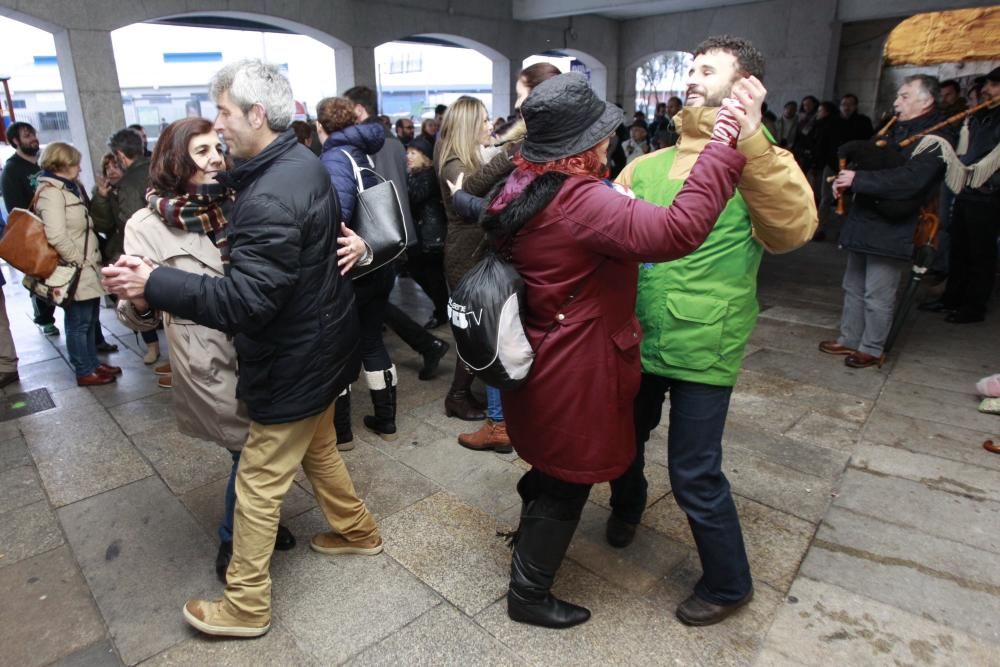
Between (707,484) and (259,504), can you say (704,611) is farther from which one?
(259,504)

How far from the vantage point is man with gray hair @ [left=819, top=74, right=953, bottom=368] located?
168 inches

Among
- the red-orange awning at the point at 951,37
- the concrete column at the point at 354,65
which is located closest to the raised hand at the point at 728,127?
the red-orange awning at the point at 951,37

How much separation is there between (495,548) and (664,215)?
168cm

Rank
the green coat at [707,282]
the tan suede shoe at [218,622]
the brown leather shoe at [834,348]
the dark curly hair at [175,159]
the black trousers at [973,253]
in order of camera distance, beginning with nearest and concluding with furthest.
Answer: the green coat at [707,282], the tan suede shoe at [218,622], the dark curly hair at [175,159], the brown leather shoe at [834,348], the black trousers at [973,253]

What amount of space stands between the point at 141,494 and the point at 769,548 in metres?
2.99

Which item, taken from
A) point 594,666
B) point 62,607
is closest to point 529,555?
point 594,666

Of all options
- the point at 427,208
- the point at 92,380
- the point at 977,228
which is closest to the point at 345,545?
the point at 427,208

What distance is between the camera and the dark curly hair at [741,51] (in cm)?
211

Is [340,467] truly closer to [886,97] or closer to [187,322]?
[187,322]

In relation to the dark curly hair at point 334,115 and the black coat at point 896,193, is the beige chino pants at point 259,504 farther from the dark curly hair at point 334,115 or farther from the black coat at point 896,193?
the black coat at point 896,193

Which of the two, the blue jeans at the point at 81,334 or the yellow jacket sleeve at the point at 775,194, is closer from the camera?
the yellow jacket sleeve at the point at 775,194

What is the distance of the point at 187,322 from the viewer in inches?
91.3

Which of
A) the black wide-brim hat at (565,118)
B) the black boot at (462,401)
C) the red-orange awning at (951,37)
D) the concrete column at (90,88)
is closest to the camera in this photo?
the black wide-brim hat at (565,118)

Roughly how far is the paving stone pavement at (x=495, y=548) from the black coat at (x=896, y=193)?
95 cm
